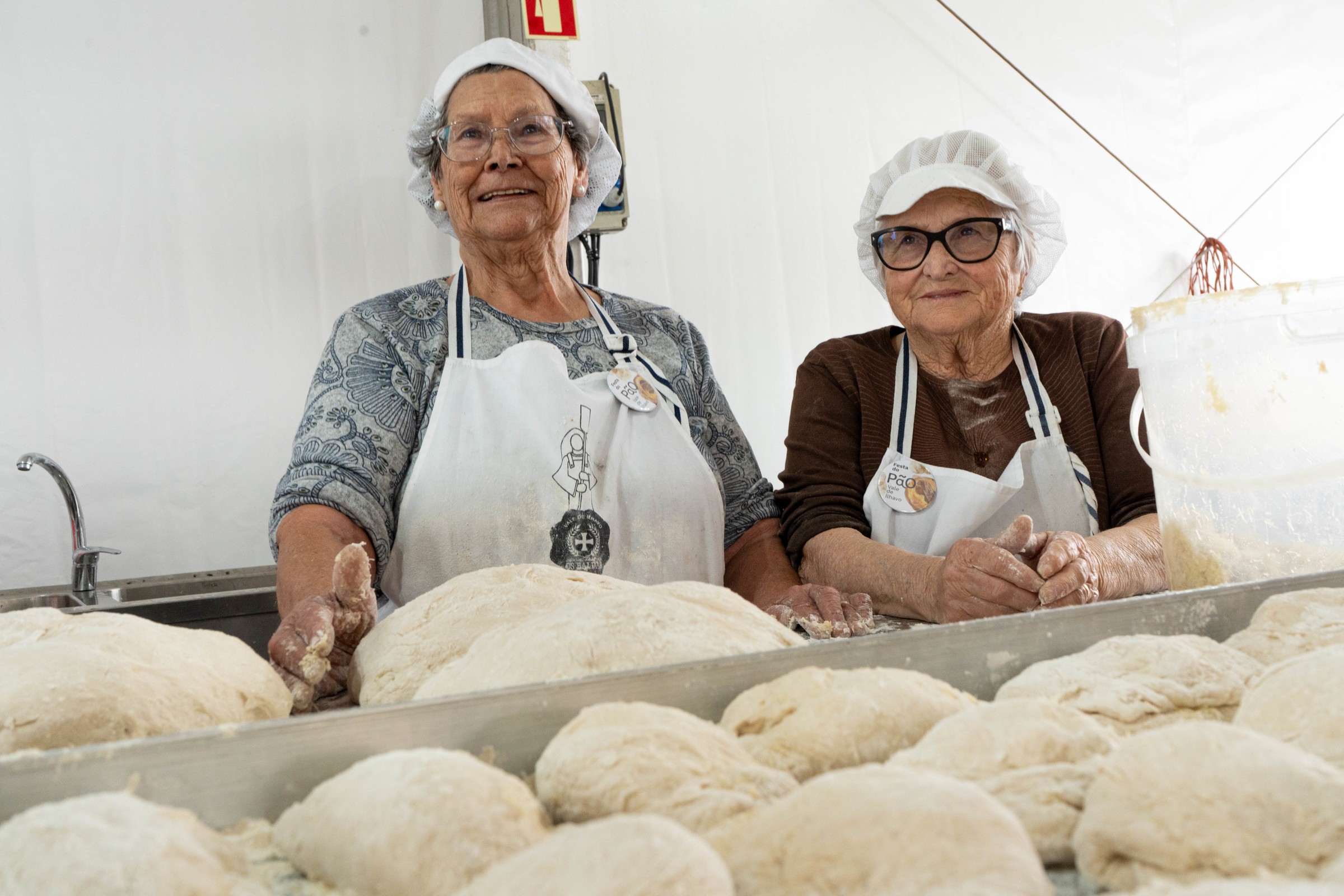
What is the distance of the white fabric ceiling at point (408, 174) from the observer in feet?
8.87

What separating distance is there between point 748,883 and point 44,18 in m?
3.17

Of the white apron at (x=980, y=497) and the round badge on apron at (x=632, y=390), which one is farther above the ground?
the round badge on apron at (x=632, y=390)

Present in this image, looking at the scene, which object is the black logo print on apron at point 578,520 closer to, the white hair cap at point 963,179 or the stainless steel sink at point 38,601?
the white hair cap at point 963,179

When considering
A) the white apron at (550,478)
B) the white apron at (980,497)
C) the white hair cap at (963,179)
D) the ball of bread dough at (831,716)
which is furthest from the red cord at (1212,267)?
the ball of bread dough at (831,716)

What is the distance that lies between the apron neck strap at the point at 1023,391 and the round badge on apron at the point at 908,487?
4 cm

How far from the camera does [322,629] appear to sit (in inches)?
39.8

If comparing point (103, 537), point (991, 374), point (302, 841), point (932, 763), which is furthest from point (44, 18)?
point (932, 763)

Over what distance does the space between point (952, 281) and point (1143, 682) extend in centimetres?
145

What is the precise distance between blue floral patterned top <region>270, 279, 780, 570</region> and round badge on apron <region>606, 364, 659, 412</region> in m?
0.05

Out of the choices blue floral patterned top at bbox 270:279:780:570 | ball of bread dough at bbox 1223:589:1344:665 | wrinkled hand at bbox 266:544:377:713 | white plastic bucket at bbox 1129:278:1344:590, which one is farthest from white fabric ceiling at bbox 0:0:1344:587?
ball of bread dough at bbox 1223:589:1344:665

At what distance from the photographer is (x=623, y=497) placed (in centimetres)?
185

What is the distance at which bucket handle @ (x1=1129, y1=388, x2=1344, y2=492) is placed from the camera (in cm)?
114

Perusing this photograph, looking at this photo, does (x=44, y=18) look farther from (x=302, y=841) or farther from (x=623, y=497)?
(x=302, y=841)

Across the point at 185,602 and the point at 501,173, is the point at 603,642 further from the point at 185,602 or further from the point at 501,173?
the point at 185,602
